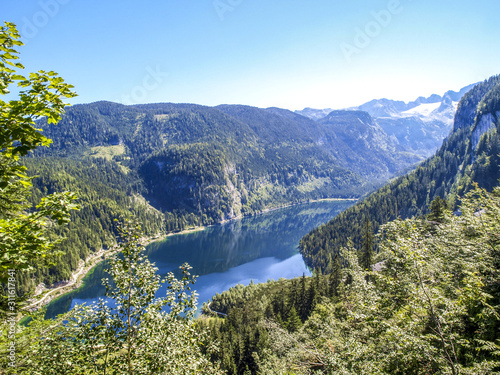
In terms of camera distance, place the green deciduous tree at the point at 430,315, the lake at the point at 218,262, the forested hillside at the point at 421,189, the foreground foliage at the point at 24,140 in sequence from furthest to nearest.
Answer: the forested hillside at the point at 421,189
the lake at the point at 218,262
the green deciduous tree at the point at 430,315
the foreground foliage at the point at 24,140

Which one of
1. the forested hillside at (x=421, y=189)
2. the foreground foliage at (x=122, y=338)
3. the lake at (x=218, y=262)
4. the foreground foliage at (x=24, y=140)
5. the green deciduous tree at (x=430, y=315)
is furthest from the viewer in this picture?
the forested hillside at (x=421, y=189)

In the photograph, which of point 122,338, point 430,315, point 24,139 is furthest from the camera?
point 430,315

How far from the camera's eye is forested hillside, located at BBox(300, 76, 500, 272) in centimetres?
13862

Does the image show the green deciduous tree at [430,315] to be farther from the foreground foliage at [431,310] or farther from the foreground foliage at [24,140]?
the foreground foliage at [24,140]

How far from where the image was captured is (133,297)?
9.17 meters

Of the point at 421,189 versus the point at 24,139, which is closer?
the point at 24,139

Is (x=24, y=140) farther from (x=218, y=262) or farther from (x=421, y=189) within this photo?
(x=421, y=189)

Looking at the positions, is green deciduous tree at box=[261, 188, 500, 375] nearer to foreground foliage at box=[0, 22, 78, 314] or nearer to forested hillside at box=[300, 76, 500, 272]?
foreground foliage at box=[0, 22, 78, 314]

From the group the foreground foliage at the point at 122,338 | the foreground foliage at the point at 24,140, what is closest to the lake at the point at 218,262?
the foreground foliage at the point at 122,338

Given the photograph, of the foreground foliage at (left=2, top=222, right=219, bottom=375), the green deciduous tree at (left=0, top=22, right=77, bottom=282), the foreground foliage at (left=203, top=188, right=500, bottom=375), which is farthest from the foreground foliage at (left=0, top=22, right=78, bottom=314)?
the foreground foliage at (left=203, top=188, right=500, bottom=375)

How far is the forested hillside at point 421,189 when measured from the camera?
139 meters

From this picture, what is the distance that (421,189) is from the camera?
17612cm

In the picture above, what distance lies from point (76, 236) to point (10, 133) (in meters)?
170

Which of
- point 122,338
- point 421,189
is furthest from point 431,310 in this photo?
point 421,189
